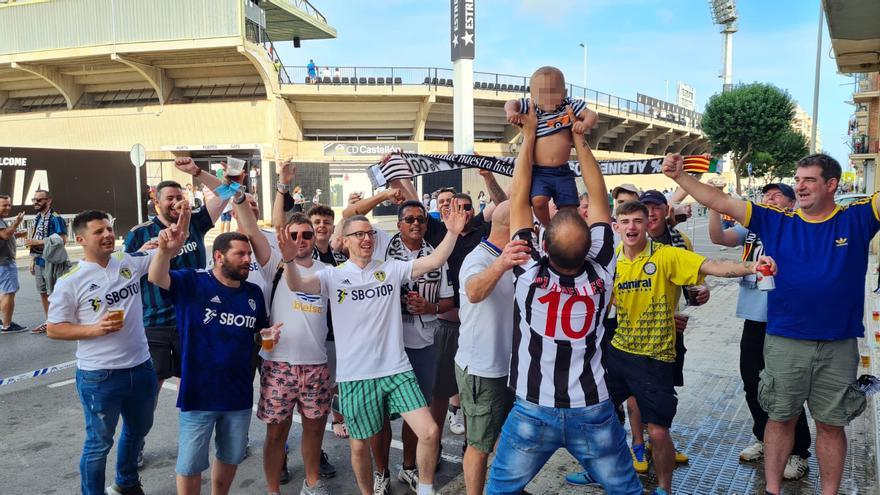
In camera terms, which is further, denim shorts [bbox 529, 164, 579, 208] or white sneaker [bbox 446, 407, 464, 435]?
white sneaker [bbox 446, 407, 464, 435]

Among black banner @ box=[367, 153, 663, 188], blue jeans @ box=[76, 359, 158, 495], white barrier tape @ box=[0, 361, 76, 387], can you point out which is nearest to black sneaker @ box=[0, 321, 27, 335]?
white barrier tape @ box=[0, 361, 76, 387]

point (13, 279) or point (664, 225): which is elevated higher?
point (664, 225)

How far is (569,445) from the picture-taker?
2838mm

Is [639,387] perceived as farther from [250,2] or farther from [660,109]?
[660,109]

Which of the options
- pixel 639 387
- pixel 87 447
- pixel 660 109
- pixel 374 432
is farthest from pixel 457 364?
pixel 660 109

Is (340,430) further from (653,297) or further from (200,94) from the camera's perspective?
(200,94)

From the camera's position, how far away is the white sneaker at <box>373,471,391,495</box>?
4.12 metres

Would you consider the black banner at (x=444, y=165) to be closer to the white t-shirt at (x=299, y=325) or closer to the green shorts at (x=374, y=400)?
the white t-shirt at (x=299, y=325)

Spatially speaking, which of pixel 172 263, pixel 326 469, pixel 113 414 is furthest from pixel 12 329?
pixel 326 469

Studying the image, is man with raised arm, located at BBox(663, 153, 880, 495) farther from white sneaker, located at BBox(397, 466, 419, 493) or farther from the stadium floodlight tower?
the stadium floodlight tower

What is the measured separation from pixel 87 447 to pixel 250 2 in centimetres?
3059

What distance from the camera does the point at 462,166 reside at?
4.78 m

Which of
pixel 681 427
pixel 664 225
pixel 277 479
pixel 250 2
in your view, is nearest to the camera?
pixel 277 479

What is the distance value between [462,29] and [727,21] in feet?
188
